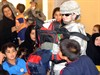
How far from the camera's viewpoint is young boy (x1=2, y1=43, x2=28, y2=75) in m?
3.37

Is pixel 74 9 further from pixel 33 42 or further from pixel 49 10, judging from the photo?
pixel 49 10

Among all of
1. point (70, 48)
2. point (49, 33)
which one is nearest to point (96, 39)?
point (49, 33)

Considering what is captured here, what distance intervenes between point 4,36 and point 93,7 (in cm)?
159

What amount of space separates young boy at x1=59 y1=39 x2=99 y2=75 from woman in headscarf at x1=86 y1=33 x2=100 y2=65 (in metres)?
1.35

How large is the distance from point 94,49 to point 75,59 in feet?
4.86

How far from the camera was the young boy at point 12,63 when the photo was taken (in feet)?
11.1

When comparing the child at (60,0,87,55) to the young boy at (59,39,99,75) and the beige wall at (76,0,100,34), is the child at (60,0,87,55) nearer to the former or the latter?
the young boy at (59,39,99,75)

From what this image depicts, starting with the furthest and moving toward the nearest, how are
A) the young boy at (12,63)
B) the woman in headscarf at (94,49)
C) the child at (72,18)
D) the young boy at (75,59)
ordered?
the woman in headscarf at (94,49), the young boy at (12,63), the child at (72,18), the young boy at (75,59)

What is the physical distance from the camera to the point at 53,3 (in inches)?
229

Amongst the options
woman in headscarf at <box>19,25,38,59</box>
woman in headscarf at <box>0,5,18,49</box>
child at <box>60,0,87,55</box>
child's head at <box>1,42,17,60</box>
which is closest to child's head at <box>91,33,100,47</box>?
woman in headscarf at <box>19,25,38,59</box>

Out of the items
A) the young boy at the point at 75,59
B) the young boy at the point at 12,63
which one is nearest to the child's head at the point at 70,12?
the young boy at the point at 75,59

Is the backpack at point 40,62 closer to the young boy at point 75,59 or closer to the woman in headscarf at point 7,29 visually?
Result: the young boy at point 75,59

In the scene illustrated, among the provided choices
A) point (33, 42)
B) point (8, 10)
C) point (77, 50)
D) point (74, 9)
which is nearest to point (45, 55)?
point (77, 50)

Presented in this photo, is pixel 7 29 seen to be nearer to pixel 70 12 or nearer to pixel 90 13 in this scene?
pixel 90 13
